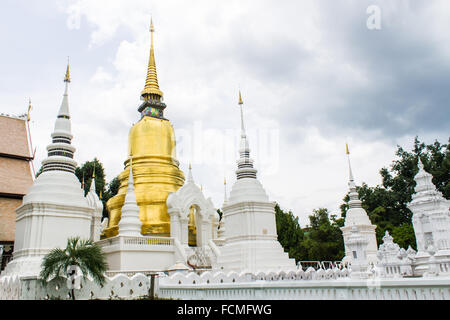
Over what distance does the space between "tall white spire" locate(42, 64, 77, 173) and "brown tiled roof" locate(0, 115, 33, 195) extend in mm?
6416

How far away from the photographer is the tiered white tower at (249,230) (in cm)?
1992

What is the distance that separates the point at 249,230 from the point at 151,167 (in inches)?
350

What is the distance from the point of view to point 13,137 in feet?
84.4

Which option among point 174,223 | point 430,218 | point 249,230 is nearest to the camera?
point 430,218

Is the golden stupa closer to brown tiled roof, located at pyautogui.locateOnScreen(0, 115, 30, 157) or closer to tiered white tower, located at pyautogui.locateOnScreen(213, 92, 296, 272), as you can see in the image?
tiered white tower, located at pyautogui.locateOnScreen(213, 92, 296, 272)

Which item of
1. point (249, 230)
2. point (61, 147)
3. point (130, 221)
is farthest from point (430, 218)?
point (61, 147)

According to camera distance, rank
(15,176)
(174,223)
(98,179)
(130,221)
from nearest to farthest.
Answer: (130,221), (174,223), (15,176), (98,179)

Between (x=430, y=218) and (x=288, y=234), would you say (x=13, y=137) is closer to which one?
(x=288, y=234)

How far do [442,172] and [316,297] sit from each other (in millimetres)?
29905

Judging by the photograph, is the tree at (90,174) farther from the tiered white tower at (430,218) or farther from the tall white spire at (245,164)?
the tiered white tower at (430,218)

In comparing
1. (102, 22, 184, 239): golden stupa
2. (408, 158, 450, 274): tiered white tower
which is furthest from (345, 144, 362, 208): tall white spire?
(102, 22, 184, 239): golden stupa

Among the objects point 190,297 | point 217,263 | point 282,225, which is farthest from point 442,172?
point 190,297
